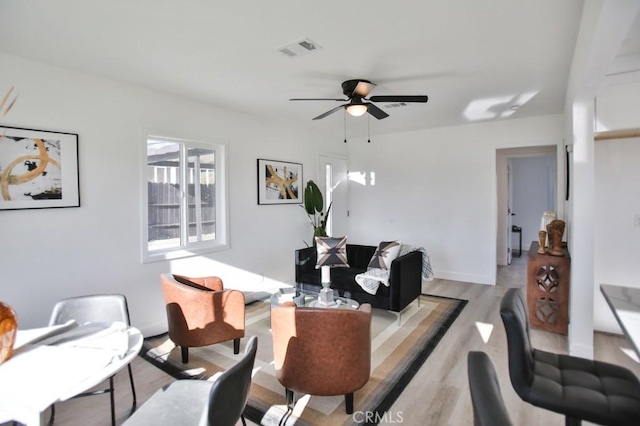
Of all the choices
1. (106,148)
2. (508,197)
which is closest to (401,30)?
(106,148)

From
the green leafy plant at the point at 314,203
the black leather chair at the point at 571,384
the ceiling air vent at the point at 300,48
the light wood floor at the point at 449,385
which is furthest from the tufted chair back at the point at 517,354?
the green leafy plant at the point at 314,203

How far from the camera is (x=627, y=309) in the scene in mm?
1576

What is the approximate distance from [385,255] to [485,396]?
2956mm

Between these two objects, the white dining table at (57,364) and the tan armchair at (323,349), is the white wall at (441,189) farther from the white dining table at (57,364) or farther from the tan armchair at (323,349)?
the white dining table at (57,364)

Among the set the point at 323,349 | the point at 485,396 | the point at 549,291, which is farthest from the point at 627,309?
the point at 549,291

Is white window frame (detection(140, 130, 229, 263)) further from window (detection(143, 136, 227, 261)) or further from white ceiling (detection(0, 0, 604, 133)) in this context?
white ceiling (detection(0, 0, 604, 133))

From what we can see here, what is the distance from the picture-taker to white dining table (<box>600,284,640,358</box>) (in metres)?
1.31

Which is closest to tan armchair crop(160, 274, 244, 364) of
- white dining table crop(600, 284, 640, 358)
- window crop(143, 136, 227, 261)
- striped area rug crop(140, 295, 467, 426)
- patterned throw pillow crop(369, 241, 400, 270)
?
striped area rug crop(140, 295, 467, 426)

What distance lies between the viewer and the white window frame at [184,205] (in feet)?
11.3

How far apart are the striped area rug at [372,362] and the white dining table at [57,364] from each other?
3.32ft

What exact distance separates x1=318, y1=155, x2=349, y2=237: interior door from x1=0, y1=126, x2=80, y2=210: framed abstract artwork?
369 cm

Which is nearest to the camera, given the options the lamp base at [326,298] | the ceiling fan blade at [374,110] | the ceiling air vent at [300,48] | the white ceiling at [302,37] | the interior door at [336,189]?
the white ceiling at [302,37]

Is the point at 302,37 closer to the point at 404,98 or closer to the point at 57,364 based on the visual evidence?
the point at 404,98

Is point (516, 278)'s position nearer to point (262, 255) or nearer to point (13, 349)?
point (262, 255)
